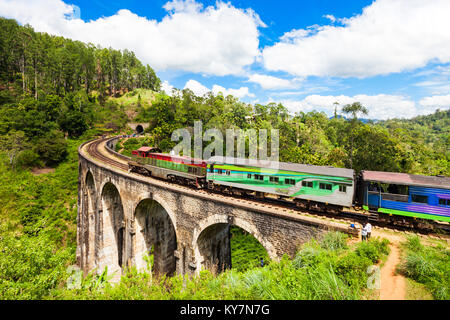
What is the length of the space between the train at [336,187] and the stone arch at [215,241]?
3514mm

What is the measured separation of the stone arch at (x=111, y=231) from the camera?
2773 centimetres

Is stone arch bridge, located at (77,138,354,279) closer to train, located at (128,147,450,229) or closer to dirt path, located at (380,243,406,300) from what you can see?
train, located at (128,147,450,229)

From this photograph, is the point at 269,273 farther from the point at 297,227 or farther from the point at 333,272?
the point at 297,227

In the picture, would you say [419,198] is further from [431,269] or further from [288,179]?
[288,179]

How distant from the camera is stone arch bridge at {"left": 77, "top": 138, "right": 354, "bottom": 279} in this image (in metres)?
13.4

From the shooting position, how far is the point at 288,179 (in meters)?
15.9

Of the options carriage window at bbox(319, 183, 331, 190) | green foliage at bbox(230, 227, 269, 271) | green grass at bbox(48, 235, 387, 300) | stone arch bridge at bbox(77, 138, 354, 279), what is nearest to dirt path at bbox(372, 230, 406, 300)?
green grass at bbox(48, 235, 387, 300)

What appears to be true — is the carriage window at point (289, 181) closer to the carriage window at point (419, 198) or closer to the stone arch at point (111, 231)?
the carriage window at point (419, 198)

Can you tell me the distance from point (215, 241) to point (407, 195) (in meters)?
13.9

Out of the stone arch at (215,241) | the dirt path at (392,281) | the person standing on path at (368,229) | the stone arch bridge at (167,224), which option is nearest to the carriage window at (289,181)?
the stone arch bridge at (167,224)

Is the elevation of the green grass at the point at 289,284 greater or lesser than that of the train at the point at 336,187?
lesser

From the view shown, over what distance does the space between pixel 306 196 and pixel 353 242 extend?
407cm

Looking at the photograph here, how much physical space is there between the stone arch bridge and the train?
4.54 feet
